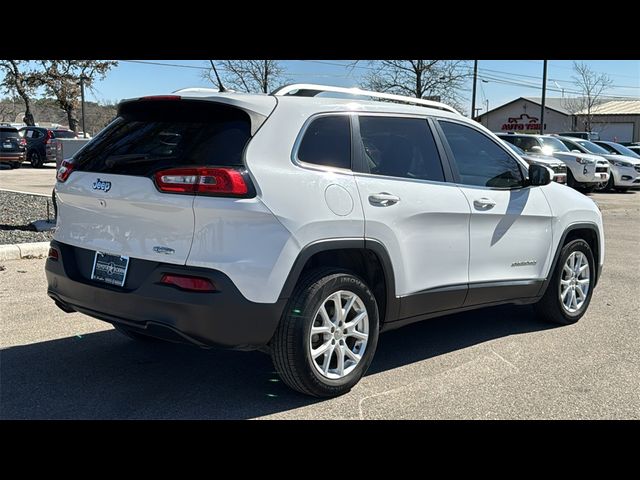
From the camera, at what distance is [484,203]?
507 centimetres

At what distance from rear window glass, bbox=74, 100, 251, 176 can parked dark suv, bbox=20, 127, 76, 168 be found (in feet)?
79.3

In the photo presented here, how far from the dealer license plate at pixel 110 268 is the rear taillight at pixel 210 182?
56cm

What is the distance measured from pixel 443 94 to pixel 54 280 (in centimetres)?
2978

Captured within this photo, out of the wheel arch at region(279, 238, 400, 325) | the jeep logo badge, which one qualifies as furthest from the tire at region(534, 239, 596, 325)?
the jeep logo badge

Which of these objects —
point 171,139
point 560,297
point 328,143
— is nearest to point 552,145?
point 560,297

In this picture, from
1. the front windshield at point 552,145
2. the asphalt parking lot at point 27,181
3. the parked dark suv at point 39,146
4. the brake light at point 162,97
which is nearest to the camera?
the brake light at point 162,97

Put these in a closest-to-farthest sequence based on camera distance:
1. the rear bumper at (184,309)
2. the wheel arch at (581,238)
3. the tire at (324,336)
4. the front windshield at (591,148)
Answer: the rear bumper at (184,309) → the tire at (324,336) → the wheel arch at (581,238) → the front windshield at (591,148)

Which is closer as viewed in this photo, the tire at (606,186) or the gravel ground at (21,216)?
the gravel ground at (21,216)

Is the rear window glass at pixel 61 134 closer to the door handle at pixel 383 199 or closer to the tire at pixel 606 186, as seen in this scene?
the tire at pixel 606 186

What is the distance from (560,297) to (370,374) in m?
2.21

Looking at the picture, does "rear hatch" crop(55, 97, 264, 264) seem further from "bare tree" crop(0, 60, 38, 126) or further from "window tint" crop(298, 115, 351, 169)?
"bare tree" crop(0, 60, 38, 126)

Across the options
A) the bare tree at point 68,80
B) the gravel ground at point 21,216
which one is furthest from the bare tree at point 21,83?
the gravel ground at point 21,216

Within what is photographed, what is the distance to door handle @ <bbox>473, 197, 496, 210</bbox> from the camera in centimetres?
501

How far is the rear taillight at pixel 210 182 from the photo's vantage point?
3650mm
